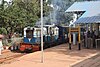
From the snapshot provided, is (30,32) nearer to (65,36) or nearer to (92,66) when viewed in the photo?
(65,36)

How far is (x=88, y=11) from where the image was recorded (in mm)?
22984

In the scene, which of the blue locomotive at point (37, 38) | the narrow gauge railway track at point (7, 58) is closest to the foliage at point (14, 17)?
the blue locomotive at point (37, 38)

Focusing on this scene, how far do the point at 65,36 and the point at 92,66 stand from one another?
1864 cm

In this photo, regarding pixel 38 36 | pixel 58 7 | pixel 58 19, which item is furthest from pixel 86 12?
pixel 58 7

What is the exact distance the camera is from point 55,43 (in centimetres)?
2708

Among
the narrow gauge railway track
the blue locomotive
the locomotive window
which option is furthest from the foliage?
the narrow gauge railway track

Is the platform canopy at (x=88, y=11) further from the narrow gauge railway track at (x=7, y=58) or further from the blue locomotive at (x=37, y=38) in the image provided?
the narrow gauge railway track at (x=7, y=58)

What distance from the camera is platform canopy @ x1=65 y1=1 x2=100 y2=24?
20.4m

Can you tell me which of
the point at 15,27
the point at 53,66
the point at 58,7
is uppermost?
the point at 58,7

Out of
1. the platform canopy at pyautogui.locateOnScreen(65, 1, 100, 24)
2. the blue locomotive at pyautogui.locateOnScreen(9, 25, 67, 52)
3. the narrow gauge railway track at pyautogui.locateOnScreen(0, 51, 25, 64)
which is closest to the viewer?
the narrow gauge railway track at pyautogui.locateOnScreen(0, 51, 25, 64)

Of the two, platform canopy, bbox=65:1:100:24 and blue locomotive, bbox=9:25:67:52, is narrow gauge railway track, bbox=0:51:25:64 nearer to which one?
blue locomotive, bbox=9:25:67:52

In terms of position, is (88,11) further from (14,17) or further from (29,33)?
(14,17)

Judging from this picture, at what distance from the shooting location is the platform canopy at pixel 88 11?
20.4m

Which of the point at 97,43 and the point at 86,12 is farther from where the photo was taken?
the point at 86,12
